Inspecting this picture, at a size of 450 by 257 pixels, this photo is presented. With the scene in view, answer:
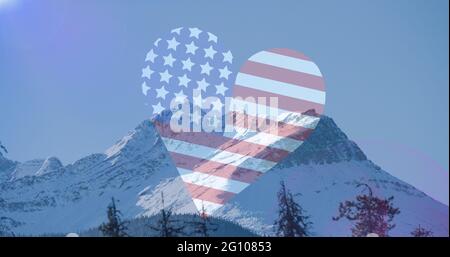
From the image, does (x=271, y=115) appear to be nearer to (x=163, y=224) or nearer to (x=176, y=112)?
(x=176, y=112)

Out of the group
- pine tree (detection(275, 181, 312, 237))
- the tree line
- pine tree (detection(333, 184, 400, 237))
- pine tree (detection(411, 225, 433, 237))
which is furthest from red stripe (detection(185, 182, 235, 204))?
pine tree (detection(411, 225, 433, 237))

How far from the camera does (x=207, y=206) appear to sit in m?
17.4

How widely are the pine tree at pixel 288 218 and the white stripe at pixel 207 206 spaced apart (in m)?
1.37

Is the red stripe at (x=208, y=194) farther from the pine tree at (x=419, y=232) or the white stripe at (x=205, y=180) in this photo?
the pine tree at (x=419, y=232)

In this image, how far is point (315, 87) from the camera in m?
15.7

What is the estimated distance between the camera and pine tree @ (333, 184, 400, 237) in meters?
16.4

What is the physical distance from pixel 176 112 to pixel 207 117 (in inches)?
26.2

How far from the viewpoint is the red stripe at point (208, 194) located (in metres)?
17.6

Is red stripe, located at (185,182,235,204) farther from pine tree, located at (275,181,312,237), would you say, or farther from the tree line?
pine tree, located at (275,181,312,237)

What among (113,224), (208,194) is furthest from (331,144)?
(113,224)

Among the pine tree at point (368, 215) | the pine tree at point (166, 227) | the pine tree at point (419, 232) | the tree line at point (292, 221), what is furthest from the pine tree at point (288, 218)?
the pine tree at point (419, 232)

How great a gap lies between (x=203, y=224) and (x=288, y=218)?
7.52 ft

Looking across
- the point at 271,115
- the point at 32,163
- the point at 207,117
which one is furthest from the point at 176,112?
the point at 32,163

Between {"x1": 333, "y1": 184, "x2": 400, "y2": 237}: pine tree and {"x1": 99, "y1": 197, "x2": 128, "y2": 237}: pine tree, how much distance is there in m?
4.42
